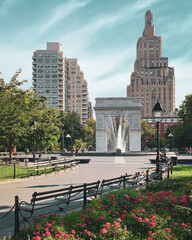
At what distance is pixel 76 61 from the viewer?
11225 cm

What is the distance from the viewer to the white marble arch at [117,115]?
5050 centimetres

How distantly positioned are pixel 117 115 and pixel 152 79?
87.9m

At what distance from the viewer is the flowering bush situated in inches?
196

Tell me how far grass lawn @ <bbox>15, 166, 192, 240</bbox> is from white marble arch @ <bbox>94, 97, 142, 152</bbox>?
4327 cm

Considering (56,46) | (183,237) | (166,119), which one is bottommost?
(183,237)

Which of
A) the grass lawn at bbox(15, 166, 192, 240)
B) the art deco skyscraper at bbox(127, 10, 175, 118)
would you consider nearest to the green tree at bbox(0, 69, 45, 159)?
the grass lawn at bbox(15, 166, 192, 240)

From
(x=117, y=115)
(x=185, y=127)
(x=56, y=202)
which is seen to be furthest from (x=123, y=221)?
(x=185, y=127)

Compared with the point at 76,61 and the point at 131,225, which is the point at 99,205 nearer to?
the point at 131,225

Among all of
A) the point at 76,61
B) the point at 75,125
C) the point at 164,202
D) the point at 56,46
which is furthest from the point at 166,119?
the point at 164,202

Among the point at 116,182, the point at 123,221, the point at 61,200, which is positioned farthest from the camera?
the point at 116,182

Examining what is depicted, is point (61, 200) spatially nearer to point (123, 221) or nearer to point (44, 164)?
point (123, 221)

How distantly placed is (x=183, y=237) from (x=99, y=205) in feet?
7.15

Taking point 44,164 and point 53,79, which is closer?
point 44,164

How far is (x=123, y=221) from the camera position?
5820 millimetres
